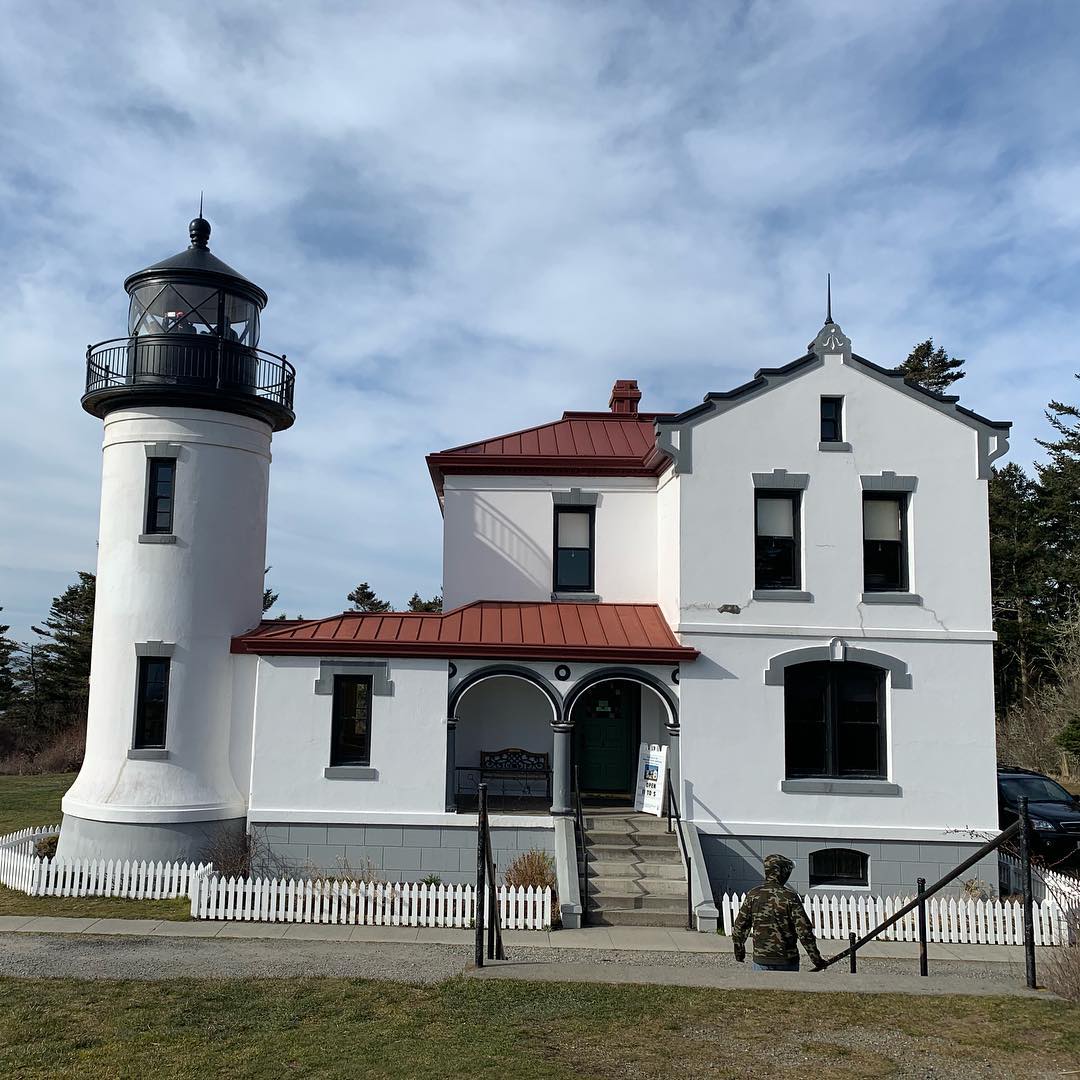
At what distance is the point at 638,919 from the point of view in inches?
543

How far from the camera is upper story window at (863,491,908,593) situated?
16.6 m

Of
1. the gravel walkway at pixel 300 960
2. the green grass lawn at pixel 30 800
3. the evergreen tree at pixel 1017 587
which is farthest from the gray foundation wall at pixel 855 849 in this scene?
the evergreen tree at pixel 1017 587

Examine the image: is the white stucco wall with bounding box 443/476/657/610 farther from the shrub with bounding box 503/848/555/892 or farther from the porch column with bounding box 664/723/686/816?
the shrub with bounding box 503/848/555/892

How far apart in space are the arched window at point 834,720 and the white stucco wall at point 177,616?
9.32m

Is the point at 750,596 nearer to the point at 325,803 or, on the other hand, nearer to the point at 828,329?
the point at 828,329

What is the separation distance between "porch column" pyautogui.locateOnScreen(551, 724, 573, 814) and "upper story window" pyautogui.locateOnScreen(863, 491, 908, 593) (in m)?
5.58

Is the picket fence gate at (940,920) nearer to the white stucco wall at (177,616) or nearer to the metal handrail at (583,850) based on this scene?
the metal handrail at (583,850)

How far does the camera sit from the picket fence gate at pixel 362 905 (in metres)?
13.5

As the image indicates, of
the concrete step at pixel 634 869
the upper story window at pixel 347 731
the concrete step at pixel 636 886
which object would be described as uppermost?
the upper story window at pixel 347 731

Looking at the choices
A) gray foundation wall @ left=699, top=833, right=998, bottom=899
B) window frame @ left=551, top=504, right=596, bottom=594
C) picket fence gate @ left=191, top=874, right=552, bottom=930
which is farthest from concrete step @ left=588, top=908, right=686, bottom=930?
window frame @ left=551, top=504, right=596, bottom=594

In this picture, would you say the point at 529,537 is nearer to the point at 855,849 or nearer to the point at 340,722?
the point at 340,722

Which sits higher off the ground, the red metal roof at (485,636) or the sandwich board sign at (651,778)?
the red metal roof at (485,636)

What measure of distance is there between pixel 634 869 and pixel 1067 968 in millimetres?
6349

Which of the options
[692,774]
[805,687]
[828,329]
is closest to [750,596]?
[805,687]
